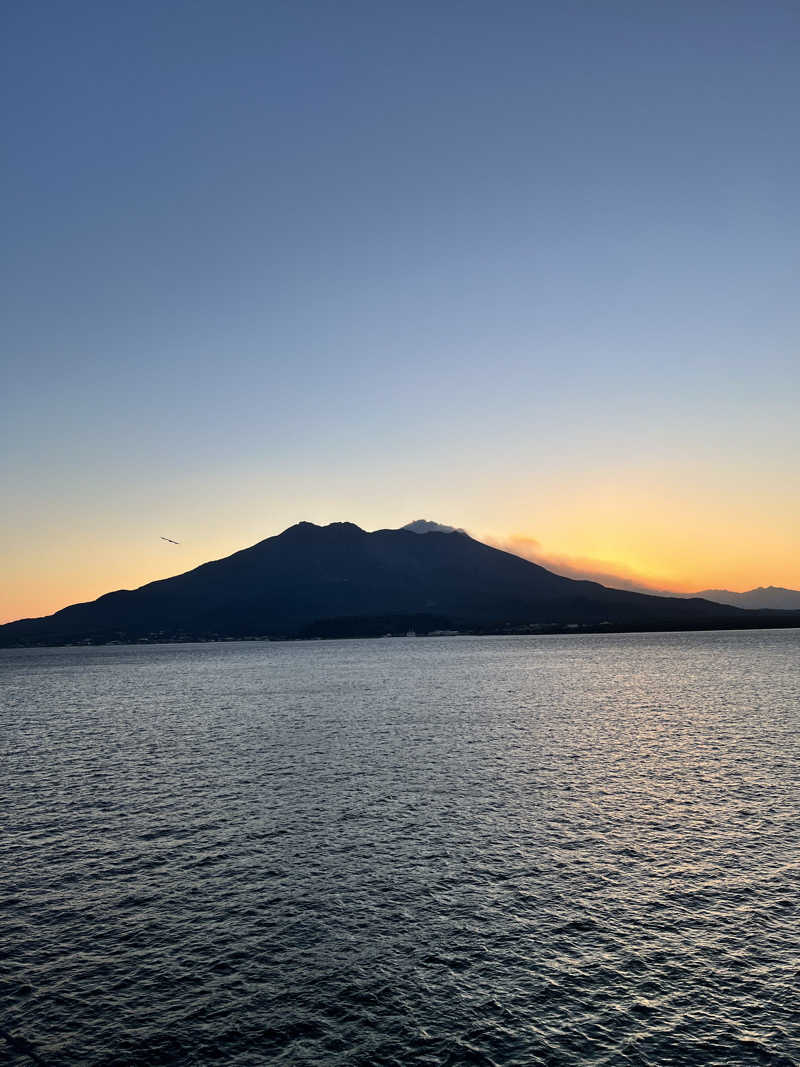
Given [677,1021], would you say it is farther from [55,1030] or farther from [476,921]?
[55,1030]

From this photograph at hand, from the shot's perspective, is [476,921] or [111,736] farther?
[111,736]

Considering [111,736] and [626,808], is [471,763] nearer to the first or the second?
[626,808]

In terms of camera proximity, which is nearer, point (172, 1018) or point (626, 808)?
point (172, 1018)

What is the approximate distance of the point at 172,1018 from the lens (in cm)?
2739

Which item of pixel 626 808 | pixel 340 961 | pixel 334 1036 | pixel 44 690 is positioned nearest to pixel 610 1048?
pixel 334 1036

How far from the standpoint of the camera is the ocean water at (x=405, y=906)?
85.8 ft

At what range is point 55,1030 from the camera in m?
26.8

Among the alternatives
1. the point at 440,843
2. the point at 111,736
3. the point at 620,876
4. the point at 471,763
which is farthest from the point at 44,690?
the point at 620,876

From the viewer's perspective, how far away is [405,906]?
1479 inches

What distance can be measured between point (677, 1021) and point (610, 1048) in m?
3.53

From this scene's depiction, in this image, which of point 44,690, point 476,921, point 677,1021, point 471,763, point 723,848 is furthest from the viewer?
point 44,690

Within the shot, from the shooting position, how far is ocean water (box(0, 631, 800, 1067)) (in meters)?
26.1

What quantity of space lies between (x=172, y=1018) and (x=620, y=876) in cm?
2657

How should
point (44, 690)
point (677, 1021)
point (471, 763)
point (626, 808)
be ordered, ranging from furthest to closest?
point (44, 690) < point (471, 763) < point (626, 808) < point (677, 1021)
